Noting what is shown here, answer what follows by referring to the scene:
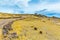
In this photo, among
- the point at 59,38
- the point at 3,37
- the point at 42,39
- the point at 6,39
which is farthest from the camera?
the point at 59,38

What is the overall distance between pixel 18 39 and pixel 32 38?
4427mm

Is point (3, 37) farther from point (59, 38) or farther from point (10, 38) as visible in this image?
point (59, 38)

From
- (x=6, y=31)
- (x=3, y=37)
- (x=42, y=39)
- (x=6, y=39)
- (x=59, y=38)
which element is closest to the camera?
(x=6, y=39)

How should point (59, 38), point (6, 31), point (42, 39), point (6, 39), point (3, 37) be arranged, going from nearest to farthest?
1. point (6, 39)
2. point (3, 37)
3. point (6, 31)
4. point (42, 39)
5. point (59, 38)

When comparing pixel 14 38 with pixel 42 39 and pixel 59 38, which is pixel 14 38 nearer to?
pixel 42 39

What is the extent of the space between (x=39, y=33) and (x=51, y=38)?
3238mm

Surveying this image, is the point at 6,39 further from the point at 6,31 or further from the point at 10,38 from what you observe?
the point at 6,31

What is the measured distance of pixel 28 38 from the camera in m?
35.0

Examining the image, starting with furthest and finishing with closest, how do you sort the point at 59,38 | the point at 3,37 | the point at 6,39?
the point at 59,38
the point at 3,37
the point at 6,39

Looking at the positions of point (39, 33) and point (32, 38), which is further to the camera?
point (39, 33)

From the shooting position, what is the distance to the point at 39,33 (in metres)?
42.1

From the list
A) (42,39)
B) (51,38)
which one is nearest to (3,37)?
(42,39)

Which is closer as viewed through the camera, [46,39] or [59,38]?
[46,39]

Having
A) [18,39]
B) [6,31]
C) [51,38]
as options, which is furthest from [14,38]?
[51,38]
